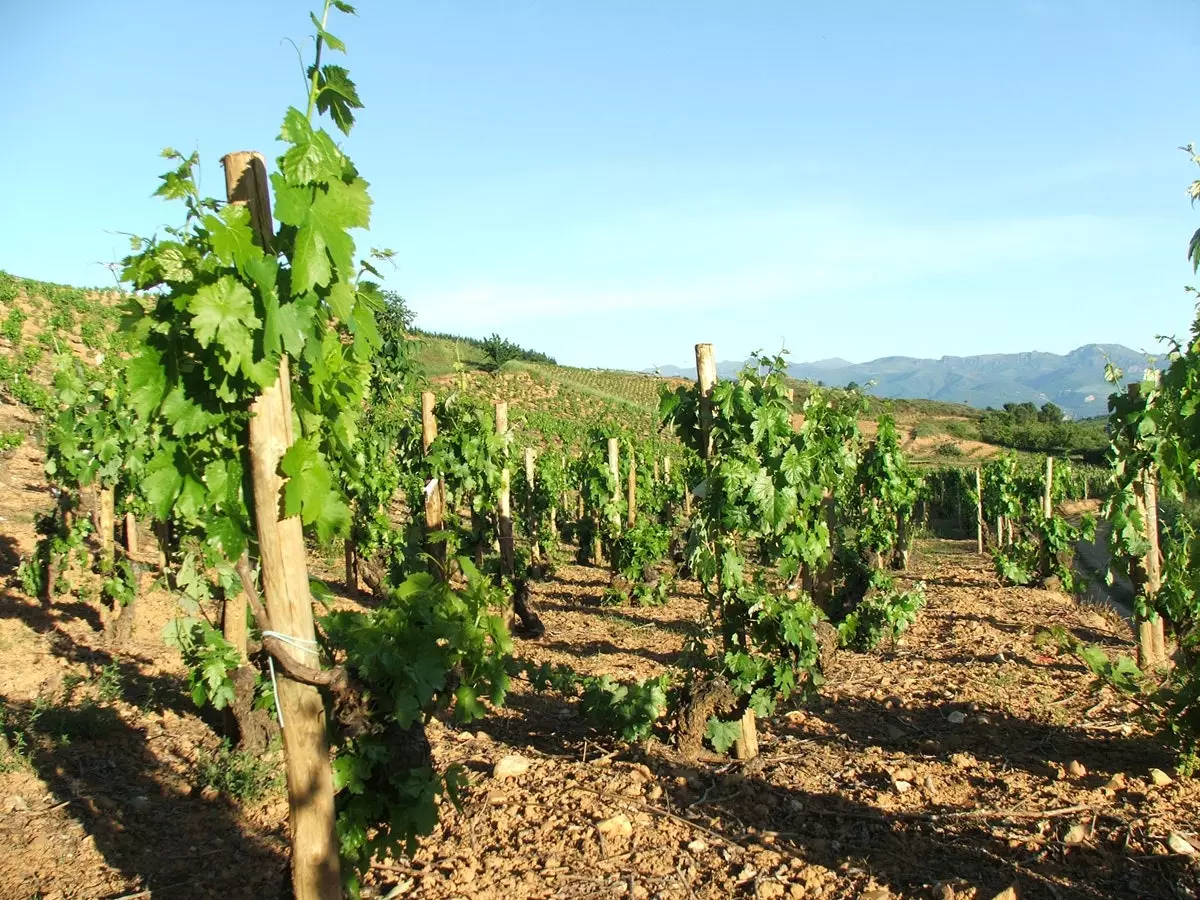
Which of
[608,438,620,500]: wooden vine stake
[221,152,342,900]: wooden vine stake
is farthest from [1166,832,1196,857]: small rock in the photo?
[608,438,620,500]: wooden vine stake

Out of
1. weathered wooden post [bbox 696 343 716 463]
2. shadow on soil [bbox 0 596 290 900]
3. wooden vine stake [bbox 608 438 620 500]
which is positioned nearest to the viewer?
shadow on soil [bbox 0 596 290 900]

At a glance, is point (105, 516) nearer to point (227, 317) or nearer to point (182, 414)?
point (182, 414)

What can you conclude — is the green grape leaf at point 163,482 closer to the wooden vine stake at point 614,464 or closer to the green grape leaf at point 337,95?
the green grape leaf at point 337,95

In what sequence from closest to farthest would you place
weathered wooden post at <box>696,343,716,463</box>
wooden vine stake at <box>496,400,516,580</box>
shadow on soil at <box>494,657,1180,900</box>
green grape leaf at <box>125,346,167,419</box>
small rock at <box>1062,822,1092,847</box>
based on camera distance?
1. green grape leaf at <box>125,346,167,419</box>
2. shadow on soil at <box>494,657,1180,900</box>
3. small rock at <box>1062,822,1092,847</box>
4. weathered wooden post at <box>696,343,716,463</box>
5. wooden vine stake at <box>496,400,516,580</box>

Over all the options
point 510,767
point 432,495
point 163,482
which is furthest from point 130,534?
point 163,482

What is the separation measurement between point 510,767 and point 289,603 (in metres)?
3.16

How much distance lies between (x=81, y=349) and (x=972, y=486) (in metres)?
27.8

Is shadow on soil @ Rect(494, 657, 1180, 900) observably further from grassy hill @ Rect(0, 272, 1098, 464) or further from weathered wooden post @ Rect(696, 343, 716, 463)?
grassy hill @ Rect(0, 272, 1098, 464)

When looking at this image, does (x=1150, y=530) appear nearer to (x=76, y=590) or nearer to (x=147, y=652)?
(x=147, y=652)

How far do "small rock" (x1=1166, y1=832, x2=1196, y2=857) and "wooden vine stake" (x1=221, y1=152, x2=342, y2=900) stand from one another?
12.9 ft

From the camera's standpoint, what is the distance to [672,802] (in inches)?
189

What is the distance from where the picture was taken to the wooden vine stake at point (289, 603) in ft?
7.94

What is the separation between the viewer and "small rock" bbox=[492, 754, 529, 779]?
16.9ft

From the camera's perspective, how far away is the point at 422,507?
10562 mm
